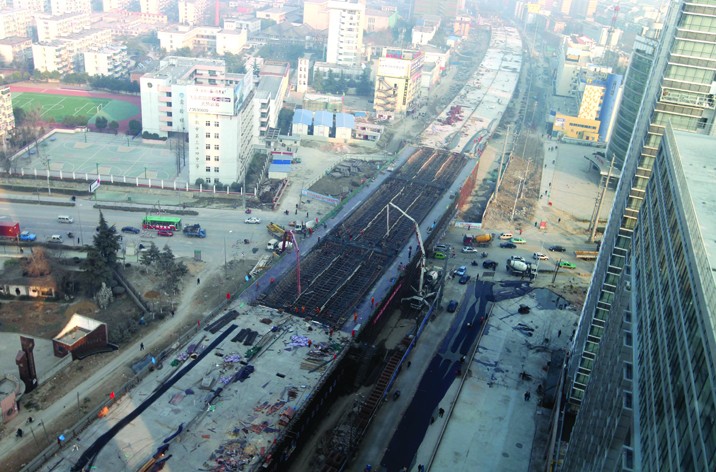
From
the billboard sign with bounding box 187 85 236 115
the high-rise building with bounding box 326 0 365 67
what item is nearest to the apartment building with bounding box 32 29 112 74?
the high-rise building with bounding box 326 0 365 67

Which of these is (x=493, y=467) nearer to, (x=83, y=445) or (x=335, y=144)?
(x=83, y=445)

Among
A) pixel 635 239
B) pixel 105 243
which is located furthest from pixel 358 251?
pixel 635 239

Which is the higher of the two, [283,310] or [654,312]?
[654,312]

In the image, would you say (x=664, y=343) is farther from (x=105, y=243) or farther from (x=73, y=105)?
(x=73, y=105)

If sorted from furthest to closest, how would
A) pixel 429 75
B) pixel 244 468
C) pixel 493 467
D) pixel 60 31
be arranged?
pixel 60 31, pixel 429 75, pixel 493 467, pixel 244 468

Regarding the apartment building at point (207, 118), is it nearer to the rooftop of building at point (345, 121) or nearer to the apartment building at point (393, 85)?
Answer: the rooftop of building at point (345, 121)

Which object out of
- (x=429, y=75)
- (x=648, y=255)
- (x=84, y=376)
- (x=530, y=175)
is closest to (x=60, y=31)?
(x=429, y=75)

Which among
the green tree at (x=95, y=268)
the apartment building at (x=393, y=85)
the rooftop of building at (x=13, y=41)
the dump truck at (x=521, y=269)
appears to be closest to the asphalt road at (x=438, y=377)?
the dump truck at (x=521, y=269)
